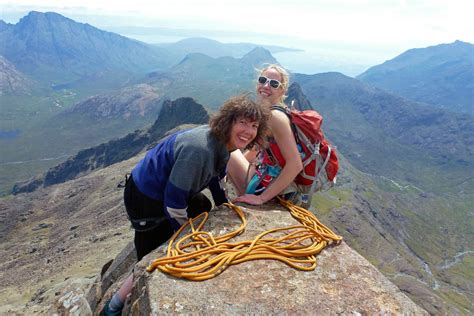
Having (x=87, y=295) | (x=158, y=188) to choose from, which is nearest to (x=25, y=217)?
(x=87, y=295)

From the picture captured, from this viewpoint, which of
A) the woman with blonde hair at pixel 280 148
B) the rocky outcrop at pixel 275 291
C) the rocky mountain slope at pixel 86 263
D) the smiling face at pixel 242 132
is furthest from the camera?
the woman with blonde hair at pixel 280 148

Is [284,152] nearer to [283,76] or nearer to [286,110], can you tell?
[286,110]

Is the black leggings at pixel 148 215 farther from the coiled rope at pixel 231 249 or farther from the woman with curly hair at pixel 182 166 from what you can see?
the coiled rope at pixel 231 249

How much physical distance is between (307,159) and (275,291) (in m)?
5.19

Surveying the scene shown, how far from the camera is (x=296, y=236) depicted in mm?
10477

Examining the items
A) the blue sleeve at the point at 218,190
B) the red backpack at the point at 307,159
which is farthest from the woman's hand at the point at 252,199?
the blue sleeve at the point at 218,190

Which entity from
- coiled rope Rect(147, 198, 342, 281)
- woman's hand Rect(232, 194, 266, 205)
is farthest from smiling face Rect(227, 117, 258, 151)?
woman's hand Rect(232, 194, 266, 205)

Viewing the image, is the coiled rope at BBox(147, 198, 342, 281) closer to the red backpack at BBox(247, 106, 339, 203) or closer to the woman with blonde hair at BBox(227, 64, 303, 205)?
the woman with blonde hair at BBox(227, 64, 303, 205)

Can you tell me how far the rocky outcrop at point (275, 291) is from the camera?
7.91 m

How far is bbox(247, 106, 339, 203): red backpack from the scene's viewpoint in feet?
39.8

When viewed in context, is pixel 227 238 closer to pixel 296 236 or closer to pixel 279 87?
pixel 296 236

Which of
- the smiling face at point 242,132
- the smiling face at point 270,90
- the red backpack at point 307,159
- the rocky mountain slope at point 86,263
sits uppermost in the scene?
the smiling face at point 270,90

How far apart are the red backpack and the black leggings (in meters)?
2.46

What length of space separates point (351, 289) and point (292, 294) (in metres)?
1.51
